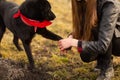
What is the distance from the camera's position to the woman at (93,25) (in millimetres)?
3066

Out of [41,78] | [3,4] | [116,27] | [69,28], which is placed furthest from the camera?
[69,28]

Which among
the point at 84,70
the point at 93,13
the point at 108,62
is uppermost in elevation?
the point at 93,13

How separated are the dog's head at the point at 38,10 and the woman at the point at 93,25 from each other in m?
0.77

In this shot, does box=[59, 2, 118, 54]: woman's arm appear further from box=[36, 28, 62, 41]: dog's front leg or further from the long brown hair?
box=[36, 28, 62, 41]: dog's front leg

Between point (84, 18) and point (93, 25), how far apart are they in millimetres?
132

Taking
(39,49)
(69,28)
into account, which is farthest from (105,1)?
(69,28)

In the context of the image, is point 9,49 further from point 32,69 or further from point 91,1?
point 91,1

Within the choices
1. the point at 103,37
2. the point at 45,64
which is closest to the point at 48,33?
the point at 45,64

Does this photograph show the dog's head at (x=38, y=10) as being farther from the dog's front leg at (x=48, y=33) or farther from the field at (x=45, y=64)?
the field at (x=45, y=64)

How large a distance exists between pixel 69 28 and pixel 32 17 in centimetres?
273

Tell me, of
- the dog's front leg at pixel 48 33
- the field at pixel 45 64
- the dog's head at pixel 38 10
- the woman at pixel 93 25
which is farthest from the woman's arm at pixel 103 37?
the dog's front leg at pixel 48 33

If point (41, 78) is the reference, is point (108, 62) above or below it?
above

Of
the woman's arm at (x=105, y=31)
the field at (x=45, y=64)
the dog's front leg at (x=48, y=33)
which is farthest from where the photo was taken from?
the dog's front leg at (x=48, y=33)

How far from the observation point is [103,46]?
3.08 metres
